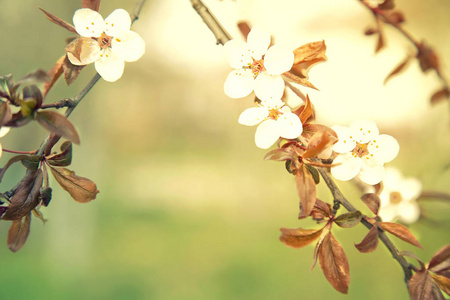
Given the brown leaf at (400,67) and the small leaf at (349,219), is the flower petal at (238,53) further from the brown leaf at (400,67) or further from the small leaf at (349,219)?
the brown leaf at (400,67)

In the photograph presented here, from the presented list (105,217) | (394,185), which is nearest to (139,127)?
(105,217)

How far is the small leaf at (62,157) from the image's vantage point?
36cm

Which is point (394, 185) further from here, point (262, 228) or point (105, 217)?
point (105, 217)

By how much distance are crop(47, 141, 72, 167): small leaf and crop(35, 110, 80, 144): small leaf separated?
5 cm

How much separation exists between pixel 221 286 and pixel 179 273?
233 millimetres

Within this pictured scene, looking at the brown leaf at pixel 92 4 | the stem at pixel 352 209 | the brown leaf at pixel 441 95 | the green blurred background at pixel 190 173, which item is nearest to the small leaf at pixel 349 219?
the stem at pixel 352 209

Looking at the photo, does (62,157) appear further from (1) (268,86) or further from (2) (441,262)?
(2) (441,262)

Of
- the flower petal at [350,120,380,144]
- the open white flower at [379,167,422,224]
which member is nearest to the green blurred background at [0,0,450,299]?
the open white flower at [379,167,422,224]

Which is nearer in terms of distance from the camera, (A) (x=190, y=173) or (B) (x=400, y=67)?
(B) (x=400, y=67)

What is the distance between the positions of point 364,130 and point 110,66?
269mm

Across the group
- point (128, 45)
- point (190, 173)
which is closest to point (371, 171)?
point (128, 45)

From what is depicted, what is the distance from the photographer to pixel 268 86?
14.7 inches

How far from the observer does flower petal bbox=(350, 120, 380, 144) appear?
0.39 meters

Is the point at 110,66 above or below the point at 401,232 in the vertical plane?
above
